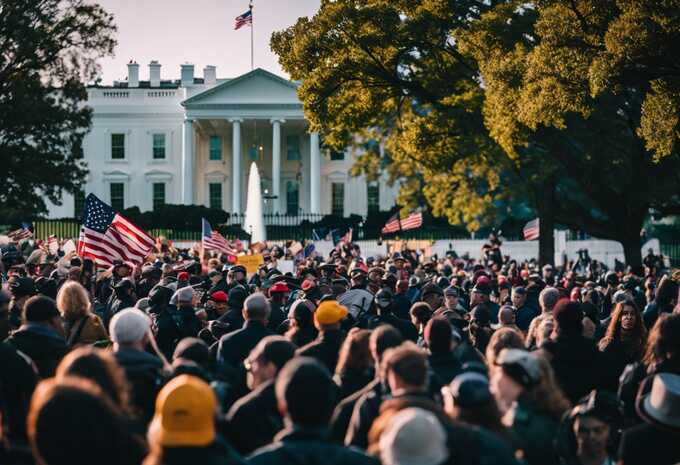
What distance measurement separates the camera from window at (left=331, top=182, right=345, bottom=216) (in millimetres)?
78375

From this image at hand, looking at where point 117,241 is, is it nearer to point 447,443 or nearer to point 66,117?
point 447,443

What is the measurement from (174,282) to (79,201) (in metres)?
63.3

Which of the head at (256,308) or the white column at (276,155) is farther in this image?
the white column at (276,155)

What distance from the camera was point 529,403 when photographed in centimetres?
586

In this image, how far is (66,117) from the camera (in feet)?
149

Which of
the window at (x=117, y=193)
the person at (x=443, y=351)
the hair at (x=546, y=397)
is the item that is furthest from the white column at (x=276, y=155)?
the hair at (x=546, y=397)

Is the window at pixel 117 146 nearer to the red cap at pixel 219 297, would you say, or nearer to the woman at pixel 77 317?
the red cap at pixel 219 297

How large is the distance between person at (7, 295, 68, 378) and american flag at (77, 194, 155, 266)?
9.40 metres

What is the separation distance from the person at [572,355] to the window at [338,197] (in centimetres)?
7013

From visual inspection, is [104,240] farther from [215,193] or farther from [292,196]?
[215,193]

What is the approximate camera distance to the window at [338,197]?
7838cm

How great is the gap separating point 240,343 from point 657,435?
12.6 feet

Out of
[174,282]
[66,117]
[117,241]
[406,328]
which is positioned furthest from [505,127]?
[66,117]

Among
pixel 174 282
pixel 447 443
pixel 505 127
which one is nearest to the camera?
pixel 447 443
